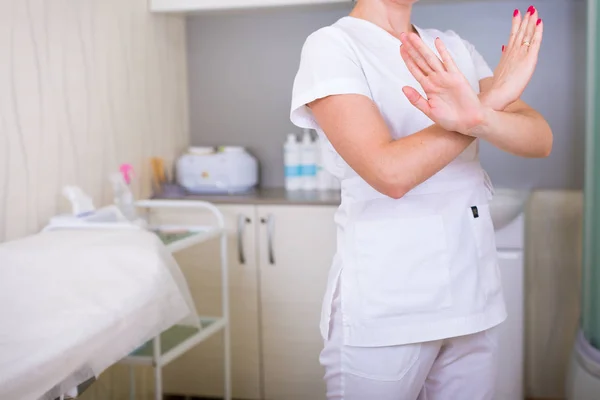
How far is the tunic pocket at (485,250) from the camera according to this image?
1.20 metres

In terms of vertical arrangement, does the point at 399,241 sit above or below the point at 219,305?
above

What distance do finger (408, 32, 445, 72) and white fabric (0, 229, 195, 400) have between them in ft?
2.67

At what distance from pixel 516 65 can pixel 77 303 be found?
36.8 inches

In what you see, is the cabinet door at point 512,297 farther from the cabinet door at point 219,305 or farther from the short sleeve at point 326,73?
the short sleeve at point 326,73

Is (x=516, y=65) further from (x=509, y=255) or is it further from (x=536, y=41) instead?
(x=509, y=255)

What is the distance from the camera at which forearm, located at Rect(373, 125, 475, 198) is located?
101 cm

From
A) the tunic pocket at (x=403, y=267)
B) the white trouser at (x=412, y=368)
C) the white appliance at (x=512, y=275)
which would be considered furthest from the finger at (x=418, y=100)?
the white appliance at (x=512, y=275)

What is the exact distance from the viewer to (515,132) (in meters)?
1.03

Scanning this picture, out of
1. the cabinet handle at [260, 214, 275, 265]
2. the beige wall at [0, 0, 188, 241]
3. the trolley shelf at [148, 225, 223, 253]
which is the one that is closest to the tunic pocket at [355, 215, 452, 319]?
the trolley shelf at [148, 225, 223, 253]

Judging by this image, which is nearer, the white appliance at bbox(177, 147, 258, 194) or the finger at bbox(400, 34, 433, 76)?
the finger at bbox(400, 34, 433, 76)

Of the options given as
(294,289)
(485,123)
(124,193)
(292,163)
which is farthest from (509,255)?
(485,123)

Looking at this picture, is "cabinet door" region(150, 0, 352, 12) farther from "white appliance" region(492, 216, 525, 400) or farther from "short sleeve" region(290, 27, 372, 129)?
"short sleeve" region(290, 27, 372, 129)

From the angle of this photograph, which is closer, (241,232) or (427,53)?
(427,53)

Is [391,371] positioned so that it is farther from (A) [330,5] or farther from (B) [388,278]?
(A) [330,5]
